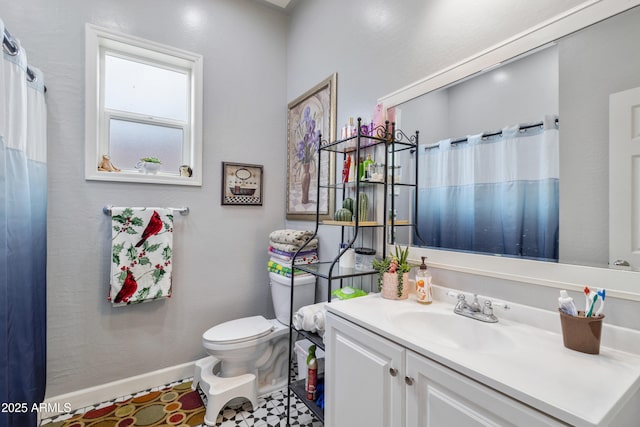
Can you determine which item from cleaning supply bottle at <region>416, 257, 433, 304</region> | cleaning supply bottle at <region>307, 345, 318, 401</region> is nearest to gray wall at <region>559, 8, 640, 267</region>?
cleaning supply bottle at <region>416, 257, 433, 304</region>

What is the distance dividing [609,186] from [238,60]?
2.42 metres

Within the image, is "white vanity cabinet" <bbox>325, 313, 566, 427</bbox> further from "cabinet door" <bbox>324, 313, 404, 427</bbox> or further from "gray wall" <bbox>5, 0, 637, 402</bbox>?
"gray wall" <bbox>5, 0, 637, 402</bbox>

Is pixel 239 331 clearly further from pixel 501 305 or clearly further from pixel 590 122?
pixel 590 122

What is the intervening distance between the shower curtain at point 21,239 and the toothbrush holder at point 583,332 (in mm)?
1866

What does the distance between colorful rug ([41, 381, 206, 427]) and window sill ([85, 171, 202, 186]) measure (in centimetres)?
143

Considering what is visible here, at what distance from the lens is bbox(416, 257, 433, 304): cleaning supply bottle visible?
126cm

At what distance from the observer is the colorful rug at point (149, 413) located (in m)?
1.65

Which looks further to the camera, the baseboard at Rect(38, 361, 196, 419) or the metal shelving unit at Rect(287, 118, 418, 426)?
the baseboard at Rect(38, 361, 196, 419)

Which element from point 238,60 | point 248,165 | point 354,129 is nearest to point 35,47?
point 238,60

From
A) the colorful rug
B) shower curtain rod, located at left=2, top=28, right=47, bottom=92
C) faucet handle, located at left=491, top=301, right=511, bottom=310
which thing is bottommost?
the colorful rug

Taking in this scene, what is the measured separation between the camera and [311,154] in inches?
86.7

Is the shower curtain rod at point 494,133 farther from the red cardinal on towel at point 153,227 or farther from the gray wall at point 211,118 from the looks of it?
the red cardinal on towel at point 153,227

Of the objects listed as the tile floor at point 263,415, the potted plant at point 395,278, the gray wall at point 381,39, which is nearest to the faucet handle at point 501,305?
the potted plant at point 395,278

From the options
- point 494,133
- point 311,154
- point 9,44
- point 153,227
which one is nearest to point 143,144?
point 153,227
